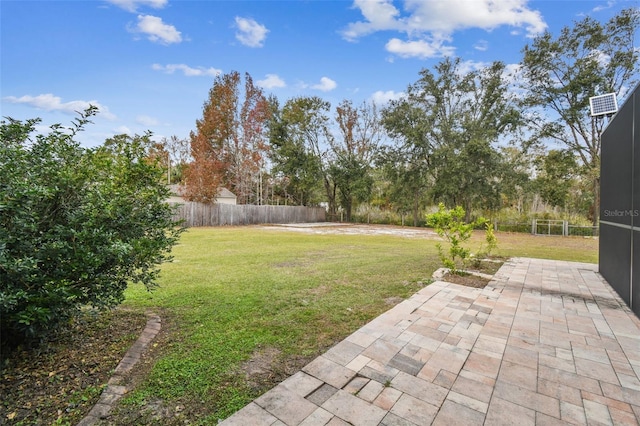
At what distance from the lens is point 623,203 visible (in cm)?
371

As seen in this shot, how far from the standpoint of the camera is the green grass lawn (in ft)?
5.43

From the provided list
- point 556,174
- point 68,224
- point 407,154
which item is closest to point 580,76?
point 556,174

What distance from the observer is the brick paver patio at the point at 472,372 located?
1460 millimetres

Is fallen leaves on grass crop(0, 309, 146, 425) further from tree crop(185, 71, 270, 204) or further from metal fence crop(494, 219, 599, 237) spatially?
tree crop(185, 71, 270, 204)

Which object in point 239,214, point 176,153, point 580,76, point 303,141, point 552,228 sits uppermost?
point 580,76

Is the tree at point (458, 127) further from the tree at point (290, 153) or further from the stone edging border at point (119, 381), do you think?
the stone edging border at point (119, 381)

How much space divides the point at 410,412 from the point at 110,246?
2024 mm

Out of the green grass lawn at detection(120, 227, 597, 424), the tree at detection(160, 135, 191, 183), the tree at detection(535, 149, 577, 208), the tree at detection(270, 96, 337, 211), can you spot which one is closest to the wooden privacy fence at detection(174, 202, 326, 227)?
the tree at detection(270, 96, 337, 211)

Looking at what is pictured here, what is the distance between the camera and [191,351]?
2.10m

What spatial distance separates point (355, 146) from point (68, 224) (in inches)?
833

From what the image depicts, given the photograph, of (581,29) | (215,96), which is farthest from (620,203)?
(215,96)

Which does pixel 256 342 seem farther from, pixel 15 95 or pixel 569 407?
pixel 15 95

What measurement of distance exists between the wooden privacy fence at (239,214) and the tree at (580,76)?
15.2 metres

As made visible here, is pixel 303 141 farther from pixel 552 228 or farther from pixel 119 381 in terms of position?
pixel 119 381
